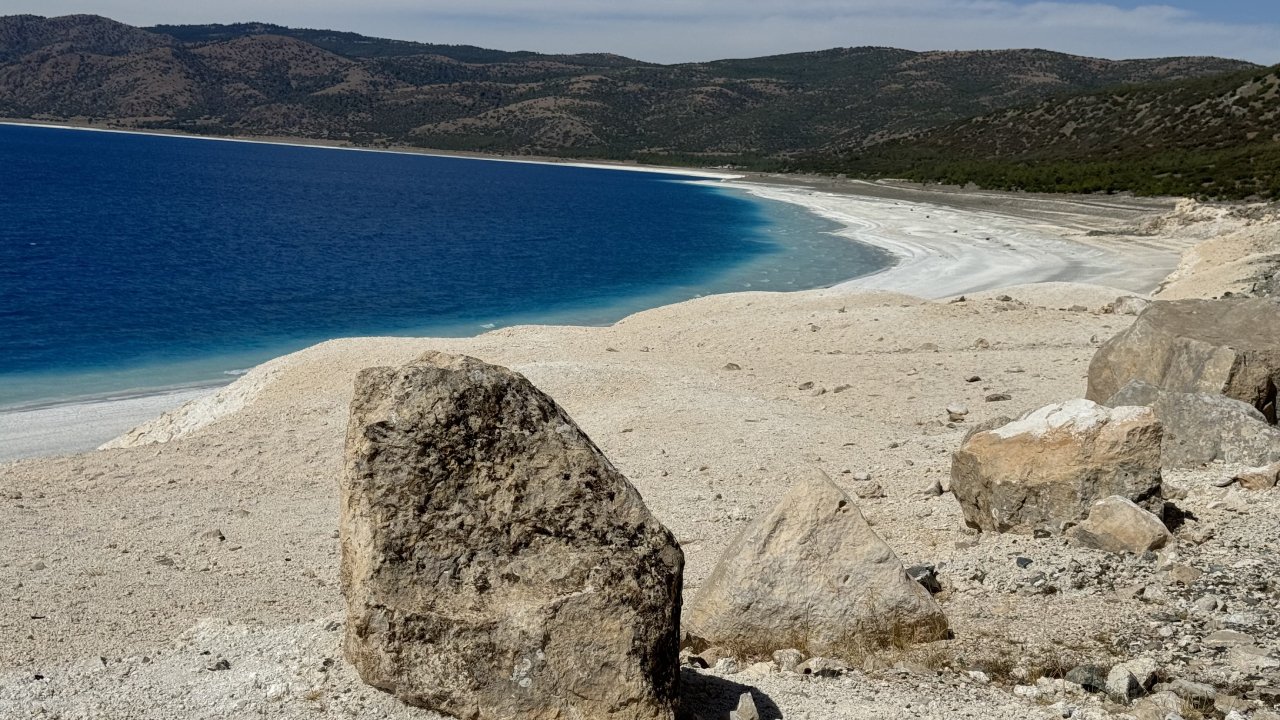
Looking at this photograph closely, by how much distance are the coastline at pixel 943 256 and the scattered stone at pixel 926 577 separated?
14.6 metres

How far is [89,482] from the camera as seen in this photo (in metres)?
12.3

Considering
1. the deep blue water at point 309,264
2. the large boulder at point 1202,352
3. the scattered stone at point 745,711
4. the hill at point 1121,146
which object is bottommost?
the deep blue water at point 309,264

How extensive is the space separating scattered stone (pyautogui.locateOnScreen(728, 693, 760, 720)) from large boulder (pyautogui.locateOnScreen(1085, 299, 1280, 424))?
6587 millimetres

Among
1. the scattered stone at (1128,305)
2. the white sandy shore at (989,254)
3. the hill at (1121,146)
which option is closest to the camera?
the scattered stone at (1128,305)

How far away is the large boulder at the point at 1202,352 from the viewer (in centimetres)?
931

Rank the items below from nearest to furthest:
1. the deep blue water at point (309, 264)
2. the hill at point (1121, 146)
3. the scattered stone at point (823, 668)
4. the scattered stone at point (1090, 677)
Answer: the scattered stone at point (1090, 677), the scattered stone at point (823, 668), the deep blue water at point (309, 264), the hill at point (1121, 146)

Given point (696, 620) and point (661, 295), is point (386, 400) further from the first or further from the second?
point (661, 295)

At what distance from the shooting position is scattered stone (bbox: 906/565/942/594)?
6.41 metres

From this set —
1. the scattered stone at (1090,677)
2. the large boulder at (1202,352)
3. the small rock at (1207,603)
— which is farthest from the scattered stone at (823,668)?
the large boulder at (1202,352)

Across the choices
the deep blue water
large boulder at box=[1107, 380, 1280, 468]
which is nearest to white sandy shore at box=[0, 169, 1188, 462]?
the deep blue water

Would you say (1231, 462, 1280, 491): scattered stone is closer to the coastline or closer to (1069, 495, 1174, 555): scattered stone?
(1069, 495, 1174, 555): scattered stone

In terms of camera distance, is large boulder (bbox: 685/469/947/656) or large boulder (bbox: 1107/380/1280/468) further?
large boulder (bbox: 1107/380/1280/468)

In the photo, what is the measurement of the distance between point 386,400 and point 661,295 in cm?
3077

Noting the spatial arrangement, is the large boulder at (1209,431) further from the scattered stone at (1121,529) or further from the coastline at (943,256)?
the coastline at (943,256)
